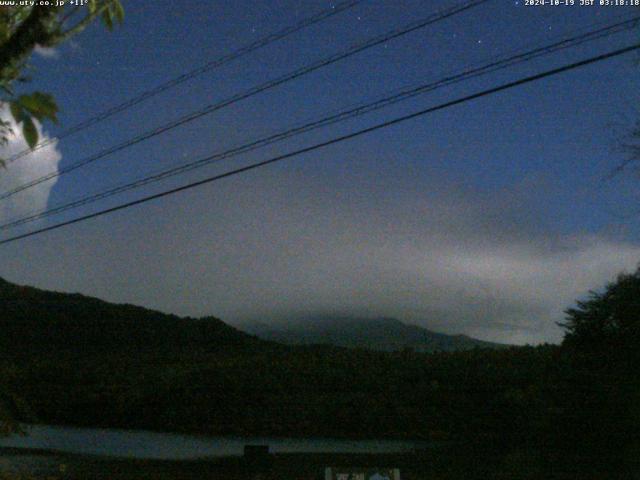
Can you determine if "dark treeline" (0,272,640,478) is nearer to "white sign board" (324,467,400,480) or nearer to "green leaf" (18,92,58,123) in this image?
"white sign board" (324,467,400,480)

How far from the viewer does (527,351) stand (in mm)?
16328

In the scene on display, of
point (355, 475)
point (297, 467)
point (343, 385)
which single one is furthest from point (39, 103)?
point (343, 385)

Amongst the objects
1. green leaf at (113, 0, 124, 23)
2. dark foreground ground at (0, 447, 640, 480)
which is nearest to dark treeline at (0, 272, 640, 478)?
dark foreground ground at (0, 447, 640, 480)

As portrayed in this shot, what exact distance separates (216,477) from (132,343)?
17.8 metres

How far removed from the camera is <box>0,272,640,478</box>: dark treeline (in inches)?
544

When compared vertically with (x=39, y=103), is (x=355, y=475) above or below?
below

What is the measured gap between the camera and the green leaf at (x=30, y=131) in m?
2.71

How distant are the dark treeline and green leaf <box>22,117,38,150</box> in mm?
11590

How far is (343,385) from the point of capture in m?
19.0

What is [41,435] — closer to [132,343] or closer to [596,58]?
[132,343]

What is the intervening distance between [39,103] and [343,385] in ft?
55.7

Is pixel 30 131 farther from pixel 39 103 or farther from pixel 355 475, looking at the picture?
pixel 355 475

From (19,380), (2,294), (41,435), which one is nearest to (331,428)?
(41,435)

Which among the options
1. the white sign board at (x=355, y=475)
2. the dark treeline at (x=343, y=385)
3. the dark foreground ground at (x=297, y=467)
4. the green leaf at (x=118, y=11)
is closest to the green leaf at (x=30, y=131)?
the green leaf at (x=118, y=11)
